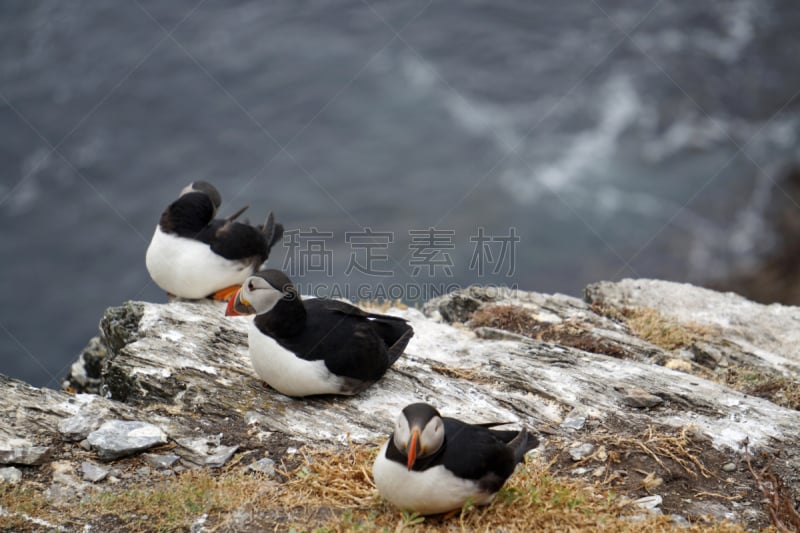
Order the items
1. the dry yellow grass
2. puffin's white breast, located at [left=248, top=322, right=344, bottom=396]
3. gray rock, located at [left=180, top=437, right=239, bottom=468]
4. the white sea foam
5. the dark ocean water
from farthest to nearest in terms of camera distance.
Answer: the white sea foam → the dark ocean water → puffin's white breast, located at [left=248, top=322, right=344, bottom=396] → gray rock, located at [left=180, top=437, right=239, bottom=468] → the dry yellow grass

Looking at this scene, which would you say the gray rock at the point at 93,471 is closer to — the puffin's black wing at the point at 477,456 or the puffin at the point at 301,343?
the puffin at the point at 301,343

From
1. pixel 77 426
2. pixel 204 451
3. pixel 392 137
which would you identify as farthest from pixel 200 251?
pixel 392 137

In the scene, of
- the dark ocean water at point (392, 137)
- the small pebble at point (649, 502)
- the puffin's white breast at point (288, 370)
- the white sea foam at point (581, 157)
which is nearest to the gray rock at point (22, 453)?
the puffin's white breast at point (288, 370)

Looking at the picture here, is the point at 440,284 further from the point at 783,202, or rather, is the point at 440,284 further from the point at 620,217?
the point at 783,202

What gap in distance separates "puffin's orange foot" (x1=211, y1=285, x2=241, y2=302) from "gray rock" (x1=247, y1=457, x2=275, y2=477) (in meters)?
3.49

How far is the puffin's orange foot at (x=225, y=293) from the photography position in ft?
30.6

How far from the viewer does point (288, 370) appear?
6660 mm

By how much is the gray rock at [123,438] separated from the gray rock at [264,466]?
2.31 feet

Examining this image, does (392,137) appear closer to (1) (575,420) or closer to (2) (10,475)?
(1) (575,420)

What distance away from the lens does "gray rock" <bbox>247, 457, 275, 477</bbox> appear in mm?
5953

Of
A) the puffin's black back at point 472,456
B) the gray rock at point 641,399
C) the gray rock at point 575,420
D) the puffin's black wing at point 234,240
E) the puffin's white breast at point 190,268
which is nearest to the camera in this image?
the puffin's black back at point 472,456

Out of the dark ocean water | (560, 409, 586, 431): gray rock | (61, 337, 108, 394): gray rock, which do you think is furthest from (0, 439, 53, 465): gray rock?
the dark ocean water

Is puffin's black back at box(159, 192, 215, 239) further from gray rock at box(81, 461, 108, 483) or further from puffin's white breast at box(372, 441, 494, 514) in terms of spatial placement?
puffin's white breast at box(372, 441, 494, 514)

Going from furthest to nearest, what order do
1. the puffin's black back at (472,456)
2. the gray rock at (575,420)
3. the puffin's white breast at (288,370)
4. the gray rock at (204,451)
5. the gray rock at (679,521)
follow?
the gray rock at (575,420), the puffin's white breast at (288,370), the gray rock at (204,451), the gray rock at (679,521), the puffin's black back at (472,456)
